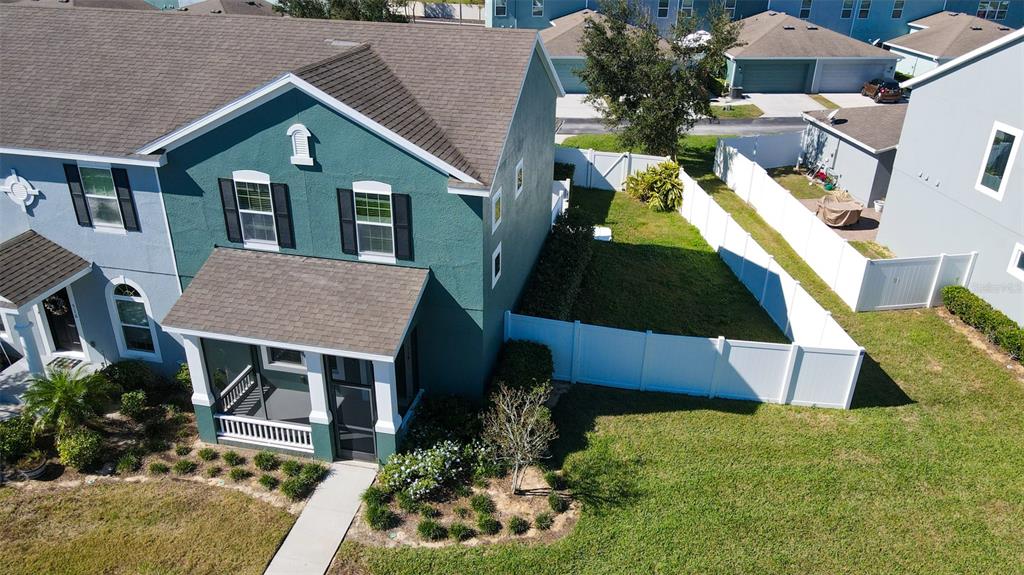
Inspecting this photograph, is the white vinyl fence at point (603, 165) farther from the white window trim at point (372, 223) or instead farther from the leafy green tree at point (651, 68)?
the white window trim at point (372, 223)

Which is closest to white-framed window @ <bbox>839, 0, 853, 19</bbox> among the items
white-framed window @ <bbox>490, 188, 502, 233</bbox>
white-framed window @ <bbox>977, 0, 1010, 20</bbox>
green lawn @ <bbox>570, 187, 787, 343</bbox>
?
white-framed window @ <bbox>977, 0, 1010, 20</bbox>

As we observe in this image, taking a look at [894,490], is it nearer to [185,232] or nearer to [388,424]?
[388,424]

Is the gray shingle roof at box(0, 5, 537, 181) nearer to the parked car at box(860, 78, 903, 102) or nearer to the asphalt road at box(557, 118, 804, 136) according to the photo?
the asphalt road at box(557, 118, 804, 136)

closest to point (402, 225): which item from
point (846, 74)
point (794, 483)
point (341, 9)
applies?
point (794, 483)

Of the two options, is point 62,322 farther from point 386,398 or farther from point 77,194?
point 386,398

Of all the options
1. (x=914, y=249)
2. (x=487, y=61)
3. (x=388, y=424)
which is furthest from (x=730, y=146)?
(x=388, y=424)

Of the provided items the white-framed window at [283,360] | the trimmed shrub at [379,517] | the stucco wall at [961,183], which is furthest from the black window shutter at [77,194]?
the stucco wall at [961,183]
